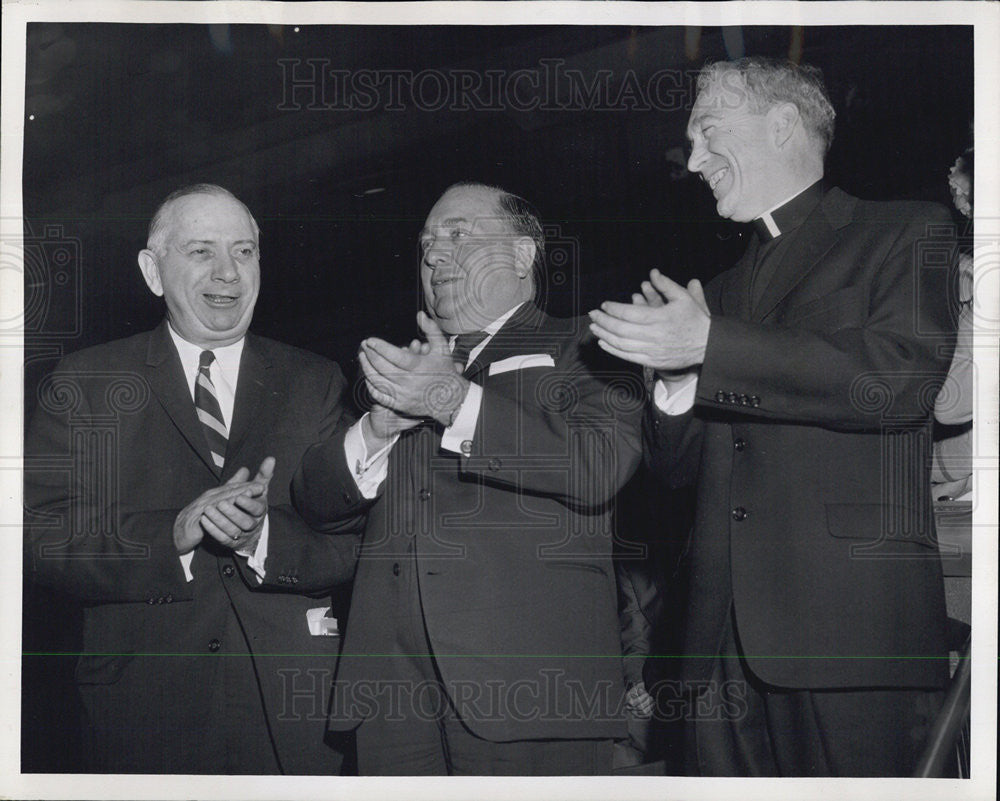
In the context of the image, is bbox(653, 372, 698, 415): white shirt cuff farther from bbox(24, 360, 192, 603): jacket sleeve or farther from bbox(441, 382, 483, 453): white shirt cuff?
bbox(24, 360, 192, 603): jacket sleeve

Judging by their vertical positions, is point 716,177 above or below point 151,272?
above

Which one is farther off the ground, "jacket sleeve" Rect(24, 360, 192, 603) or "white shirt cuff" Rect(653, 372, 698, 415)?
"white shirt cuff" Rect(653, 372, 698, 415)

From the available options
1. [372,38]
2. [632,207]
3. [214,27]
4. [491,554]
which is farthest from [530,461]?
[214,27]

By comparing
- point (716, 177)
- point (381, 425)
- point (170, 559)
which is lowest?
point (170, 559)

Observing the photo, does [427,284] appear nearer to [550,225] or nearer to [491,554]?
[550,225]

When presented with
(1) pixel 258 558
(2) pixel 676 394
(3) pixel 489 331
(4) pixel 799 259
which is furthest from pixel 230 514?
(4) pixel 799 259

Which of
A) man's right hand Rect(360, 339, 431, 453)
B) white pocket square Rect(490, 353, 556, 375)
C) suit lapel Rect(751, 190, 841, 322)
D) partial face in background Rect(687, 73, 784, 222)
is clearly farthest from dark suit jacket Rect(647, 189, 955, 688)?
man's right hand Rect(360, 339, 431, 453)

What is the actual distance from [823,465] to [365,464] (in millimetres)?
1095

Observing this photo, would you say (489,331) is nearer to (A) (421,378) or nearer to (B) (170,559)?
(A) (421,378)

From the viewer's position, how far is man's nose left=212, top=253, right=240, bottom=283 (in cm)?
314

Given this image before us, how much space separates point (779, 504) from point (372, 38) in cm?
161

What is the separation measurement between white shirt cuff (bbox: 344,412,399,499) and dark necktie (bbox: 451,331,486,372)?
0.25 metres

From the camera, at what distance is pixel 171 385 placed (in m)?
3.12

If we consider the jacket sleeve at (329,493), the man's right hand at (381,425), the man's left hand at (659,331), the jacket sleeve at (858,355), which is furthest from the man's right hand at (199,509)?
the jacket sleeve at (858,355)
